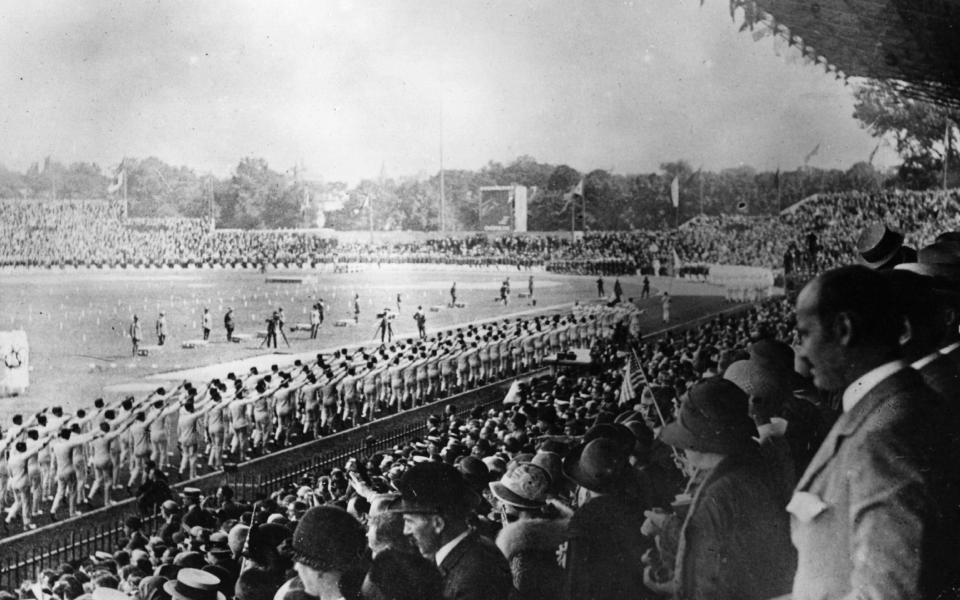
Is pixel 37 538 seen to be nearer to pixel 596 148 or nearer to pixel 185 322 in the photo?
pixel 185 322

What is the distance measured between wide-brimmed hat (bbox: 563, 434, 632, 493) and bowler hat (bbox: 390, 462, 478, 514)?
2.25 ft

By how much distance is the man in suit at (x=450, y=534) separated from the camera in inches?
103

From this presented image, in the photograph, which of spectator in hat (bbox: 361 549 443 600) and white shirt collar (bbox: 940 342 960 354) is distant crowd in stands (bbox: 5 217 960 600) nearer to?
spectator in hat (bbox: 361 549 443 600)

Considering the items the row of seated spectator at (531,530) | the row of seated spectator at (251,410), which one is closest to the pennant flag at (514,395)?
the row of seated spectator at (251,410)

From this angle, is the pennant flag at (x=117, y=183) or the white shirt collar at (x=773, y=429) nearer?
the white shirt collar at (x=773, y=429)

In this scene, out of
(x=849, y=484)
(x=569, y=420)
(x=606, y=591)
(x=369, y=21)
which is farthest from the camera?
(x=369, y=21)

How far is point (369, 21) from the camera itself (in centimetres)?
869

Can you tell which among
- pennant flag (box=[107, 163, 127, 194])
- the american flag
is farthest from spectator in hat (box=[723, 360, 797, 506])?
pennant flag (box=[107, 163, 127, 194])

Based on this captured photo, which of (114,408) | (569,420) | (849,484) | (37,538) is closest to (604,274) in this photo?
(569,420)

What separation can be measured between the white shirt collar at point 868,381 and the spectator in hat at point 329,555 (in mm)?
1422

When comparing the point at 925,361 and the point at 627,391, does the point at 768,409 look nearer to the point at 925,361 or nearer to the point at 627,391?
the point at 925,361

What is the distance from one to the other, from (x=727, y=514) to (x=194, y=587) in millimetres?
1971

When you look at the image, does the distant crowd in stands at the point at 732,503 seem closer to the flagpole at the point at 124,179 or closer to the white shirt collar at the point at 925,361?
the white shirt collar at the point at 925,361

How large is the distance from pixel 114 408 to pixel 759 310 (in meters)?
7.48
